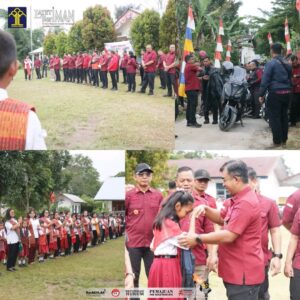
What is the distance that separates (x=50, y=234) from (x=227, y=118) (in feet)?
5.40

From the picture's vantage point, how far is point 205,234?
9.44ft

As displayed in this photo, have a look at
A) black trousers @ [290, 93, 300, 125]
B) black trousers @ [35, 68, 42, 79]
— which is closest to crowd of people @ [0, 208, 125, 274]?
black trousers @ [35, 68, 42, 79]

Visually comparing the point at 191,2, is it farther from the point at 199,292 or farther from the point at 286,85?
the point at 199,292

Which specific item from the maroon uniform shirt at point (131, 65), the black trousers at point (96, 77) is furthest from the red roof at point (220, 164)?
the black trousers at point (96, 77)

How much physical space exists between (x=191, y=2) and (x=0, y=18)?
4.68ft

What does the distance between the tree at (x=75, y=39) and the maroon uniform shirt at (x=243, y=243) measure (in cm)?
183

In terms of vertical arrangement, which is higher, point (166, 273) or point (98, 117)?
point (98, 117)

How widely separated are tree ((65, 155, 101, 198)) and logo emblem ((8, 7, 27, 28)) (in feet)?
3.48

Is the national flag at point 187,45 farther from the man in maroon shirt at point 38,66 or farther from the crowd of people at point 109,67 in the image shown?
the man in maroon shirt at point 38,66

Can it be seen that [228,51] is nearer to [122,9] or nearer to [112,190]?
[122,9]

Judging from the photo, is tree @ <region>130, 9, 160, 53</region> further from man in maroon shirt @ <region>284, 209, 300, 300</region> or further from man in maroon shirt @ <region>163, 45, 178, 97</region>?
man in maroon shirt @ <region>284, 209, 300, 300</region>

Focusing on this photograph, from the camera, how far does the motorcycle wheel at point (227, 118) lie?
4066 millimetres

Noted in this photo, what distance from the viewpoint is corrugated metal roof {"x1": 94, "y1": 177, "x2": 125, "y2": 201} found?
3785 mm

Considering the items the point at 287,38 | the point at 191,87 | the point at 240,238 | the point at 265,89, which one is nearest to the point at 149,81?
the point at 191,87
